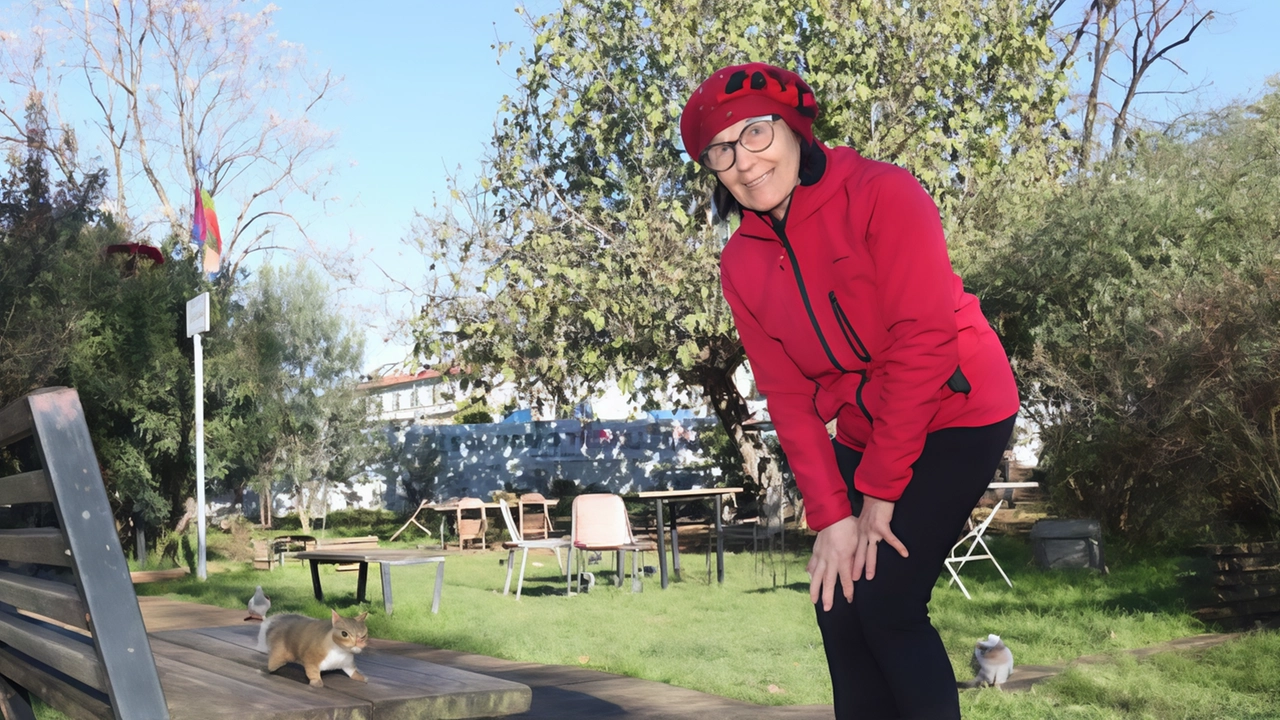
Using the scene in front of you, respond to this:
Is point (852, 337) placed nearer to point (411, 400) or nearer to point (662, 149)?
point (662, 149)

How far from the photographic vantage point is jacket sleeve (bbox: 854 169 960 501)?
1.81 meters

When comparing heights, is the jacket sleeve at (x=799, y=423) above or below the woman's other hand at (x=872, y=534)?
above

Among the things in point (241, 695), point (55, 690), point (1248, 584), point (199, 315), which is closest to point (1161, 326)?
point (1248, 584)

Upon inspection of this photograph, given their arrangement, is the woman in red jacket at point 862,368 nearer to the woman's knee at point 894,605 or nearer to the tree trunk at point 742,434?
the woman's knee at point 894,605

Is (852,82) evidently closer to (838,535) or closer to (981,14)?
(981,14)

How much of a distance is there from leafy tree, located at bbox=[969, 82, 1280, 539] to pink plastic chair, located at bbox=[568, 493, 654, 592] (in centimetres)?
418

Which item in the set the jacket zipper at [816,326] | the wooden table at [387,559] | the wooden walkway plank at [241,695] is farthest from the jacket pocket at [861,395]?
the wooden table at [387,559]

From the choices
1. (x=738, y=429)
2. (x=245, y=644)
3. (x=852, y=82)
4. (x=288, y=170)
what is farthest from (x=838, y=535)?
(x=288, y=170)

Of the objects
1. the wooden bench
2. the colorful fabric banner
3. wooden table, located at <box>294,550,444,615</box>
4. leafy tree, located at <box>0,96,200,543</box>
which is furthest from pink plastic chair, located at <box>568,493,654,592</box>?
the wooden bench

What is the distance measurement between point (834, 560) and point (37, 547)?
3.96 ft

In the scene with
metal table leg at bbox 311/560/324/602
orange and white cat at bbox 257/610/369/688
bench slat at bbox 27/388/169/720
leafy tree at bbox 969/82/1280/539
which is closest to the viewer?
bench slat at bbox 27/388/169/720

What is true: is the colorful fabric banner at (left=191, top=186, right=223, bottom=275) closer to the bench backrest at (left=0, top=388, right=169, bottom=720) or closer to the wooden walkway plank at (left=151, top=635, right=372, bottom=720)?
the wooden walkway plank at (left=151, top=635, right=372, bottom=720)

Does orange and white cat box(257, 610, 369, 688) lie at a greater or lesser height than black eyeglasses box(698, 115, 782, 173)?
lesser

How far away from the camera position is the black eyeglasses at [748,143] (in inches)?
77.6
